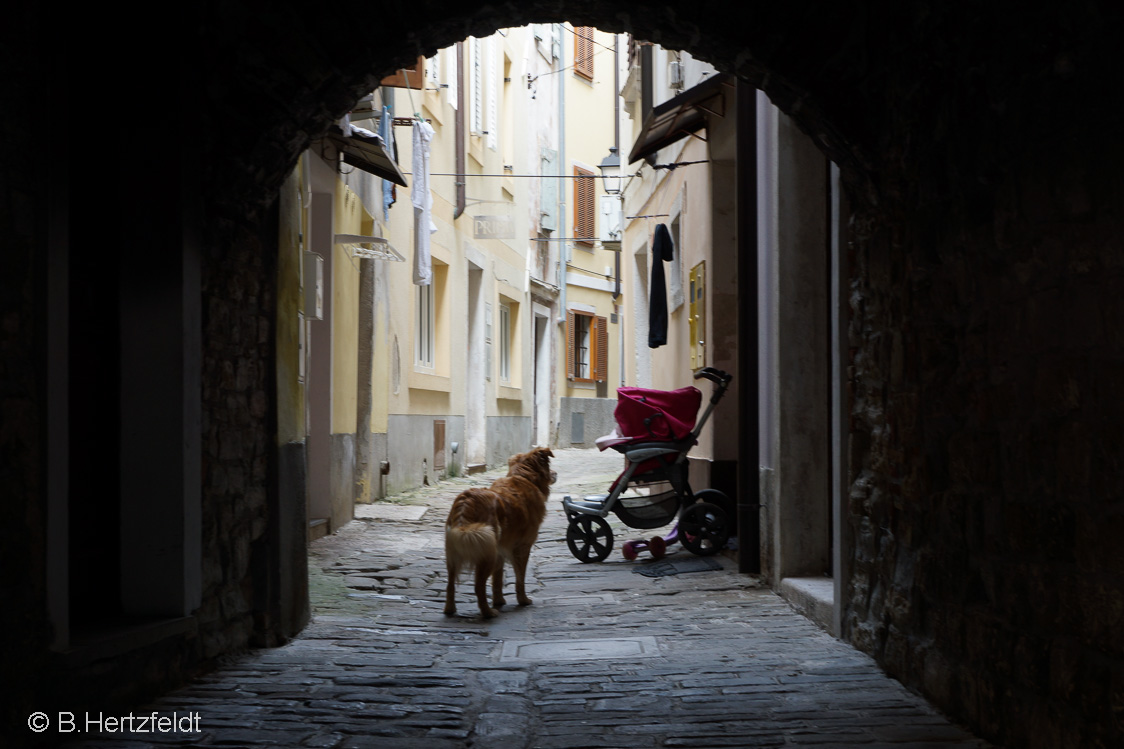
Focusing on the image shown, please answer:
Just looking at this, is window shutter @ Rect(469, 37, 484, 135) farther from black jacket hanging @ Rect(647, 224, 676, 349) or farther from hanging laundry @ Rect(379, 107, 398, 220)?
black jacket hanging @ Rect(647, 224, 676, 349)

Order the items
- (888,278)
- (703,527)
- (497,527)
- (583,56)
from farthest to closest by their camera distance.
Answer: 1. (583,56)
2. (703,527)
3. (497,527)
4. (888,278)

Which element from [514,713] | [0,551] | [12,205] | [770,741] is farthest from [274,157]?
[770,741]

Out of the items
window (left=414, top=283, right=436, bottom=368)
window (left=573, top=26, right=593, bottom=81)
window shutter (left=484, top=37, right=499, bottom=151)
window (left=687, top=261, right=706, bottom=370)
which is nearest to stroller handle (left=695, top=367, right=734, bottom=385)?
window (left=687, top=261, right=706, bottom=370)

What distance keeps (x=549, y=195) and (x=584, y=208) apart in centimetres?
385

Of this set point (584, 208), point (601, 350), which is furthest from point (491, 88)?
point (601, 350)

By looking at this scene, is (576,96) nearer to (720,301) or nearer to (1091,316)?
(720,301)

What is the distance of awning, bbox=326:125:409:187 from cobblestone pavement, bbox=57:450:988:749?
383 cm

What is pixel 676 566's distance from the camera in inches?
336

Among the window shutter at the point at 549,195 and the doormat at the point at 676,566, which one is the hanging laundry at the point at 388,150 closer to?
the doormat at the point at 676,566

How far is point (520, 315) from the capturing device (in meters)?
22.5

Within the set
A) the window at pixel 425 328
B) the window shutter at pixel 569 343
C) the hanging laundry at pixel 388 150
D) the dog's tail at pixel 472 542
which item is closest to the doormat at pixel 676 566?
the dog's tail at pixel 472 542

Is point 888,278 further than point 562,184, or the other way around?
point 562,184

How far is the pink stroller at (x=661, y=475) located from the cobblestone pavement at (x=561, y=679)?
0.85 m

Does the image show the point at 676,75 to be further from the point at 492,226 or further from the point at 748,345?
the point at 492,226
